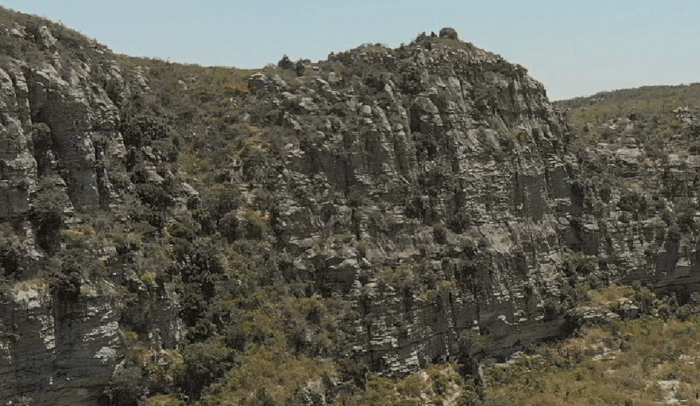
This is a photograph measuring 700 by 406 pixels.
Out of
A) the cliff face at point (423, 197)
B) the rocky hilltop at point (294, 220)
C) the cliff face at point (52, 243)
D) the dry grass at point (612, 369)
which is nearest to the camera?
the cliff face at point (52, 243)

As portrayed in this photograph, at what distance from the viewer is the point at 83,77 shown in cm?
3759

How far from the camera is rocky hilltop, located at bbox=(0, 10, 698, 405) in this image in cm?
3216

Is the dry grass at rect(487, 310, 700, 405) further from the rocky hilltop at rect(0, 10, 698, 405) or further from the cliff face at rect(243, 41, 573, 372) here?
the cliff face at rect(243, 41, 573, 372)

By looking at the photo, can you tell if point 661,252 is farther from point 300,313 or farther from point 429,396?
point 300,313

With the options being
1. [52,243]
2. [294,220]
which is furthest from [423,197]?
[52,243]

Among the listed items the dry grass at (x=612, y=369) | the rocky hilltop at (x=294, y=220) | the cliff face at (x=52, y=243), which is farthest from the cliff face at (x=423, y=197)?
the cliff face at (x=52, y=243)

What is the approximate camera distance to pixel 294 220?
4409cm

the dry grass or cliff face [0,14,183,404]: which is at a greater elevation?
cliff face [0,14,183,404]

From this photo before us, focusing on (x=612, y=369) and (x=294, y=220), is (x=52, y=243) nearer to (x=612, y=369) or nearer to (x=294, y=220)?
(x=294, y=220)

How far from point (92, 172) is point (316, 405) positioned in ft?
57.2

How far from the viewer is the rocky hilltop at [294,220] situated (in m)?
32.2

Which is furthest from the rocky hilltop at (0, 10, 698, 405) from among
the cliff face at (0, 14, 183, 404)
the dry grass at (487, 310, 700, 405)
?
the dry grass at (487, 310, 700, 405)

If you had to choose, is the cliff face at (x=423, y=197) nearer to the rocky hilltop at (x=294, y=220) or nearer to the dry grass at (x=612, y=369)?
the rocky hilltop at (x=294, y=220)

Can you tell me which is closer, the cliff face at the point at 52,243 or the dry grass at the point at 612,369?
the cliff face at the point at 52,243
